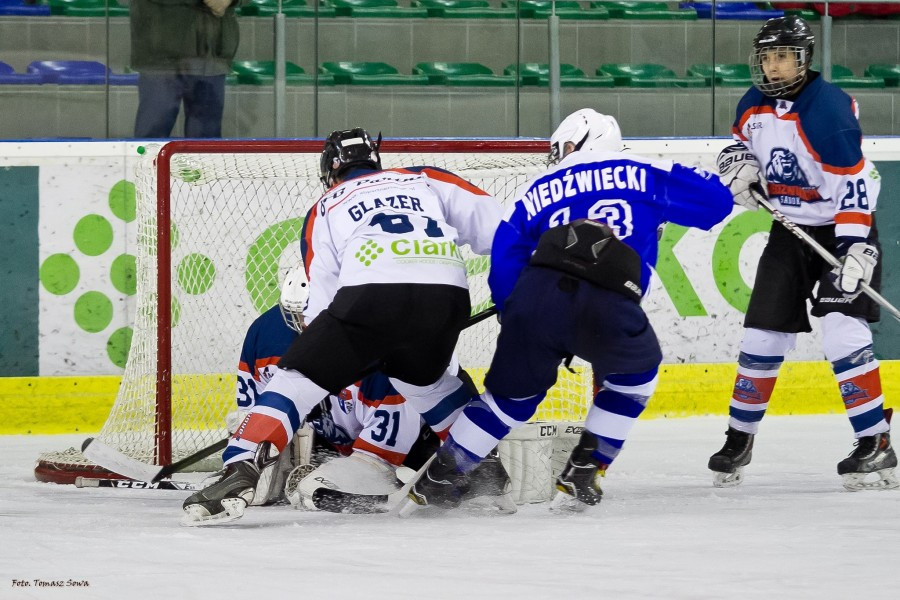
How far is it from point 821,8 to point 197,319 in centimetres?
289

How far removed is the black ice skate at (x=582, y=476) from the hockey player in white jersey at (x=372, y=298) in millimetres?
189

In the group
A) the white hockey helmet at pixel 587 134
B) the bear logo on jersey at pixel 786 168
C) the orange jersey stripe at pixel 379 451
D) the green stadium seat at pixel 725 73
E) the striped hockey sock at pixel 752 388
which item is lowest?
the orange jersey stripe at pixel 379 451

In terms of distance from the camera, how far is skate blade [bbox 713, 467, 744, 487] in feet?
12.4

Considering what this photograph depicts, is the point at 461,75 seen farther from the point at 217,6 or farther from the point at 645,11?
the point at 217,6

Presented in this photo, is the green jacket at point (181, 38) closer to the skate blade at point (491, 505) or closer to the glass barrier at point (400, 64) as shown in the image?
the glass barrier at point (400, 64)

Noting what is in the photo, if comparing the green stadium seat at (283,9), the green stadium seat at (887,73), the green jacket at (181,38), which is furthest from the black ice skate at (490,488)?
the green stadium seat at (887,73)

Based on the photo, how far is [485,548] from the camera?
2.63m

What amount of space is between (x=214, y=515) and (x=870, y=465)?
1737 millimetres

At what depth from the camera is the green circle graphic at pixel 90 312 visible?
5.09 meters

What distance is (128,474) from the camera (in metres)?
3.77

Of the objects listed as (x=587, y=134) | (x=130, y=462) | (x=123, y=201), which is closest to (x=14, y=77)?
(x=123, y=201)

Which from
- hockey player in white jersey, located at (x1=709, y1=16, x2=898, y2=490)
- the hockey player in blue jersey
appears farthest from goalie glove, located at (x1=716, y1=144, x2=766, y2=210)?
the hockey player in blue jersey

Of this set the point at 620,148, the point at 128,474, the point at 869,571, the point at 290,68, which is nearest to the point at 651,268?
the point at 620,148

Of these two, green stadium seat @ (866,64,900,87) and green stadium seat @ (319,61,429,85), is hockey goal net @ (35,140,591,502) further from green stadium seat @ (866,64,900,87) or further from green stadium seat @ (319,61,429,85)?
green stadium seat @ (866,64,900,87)
